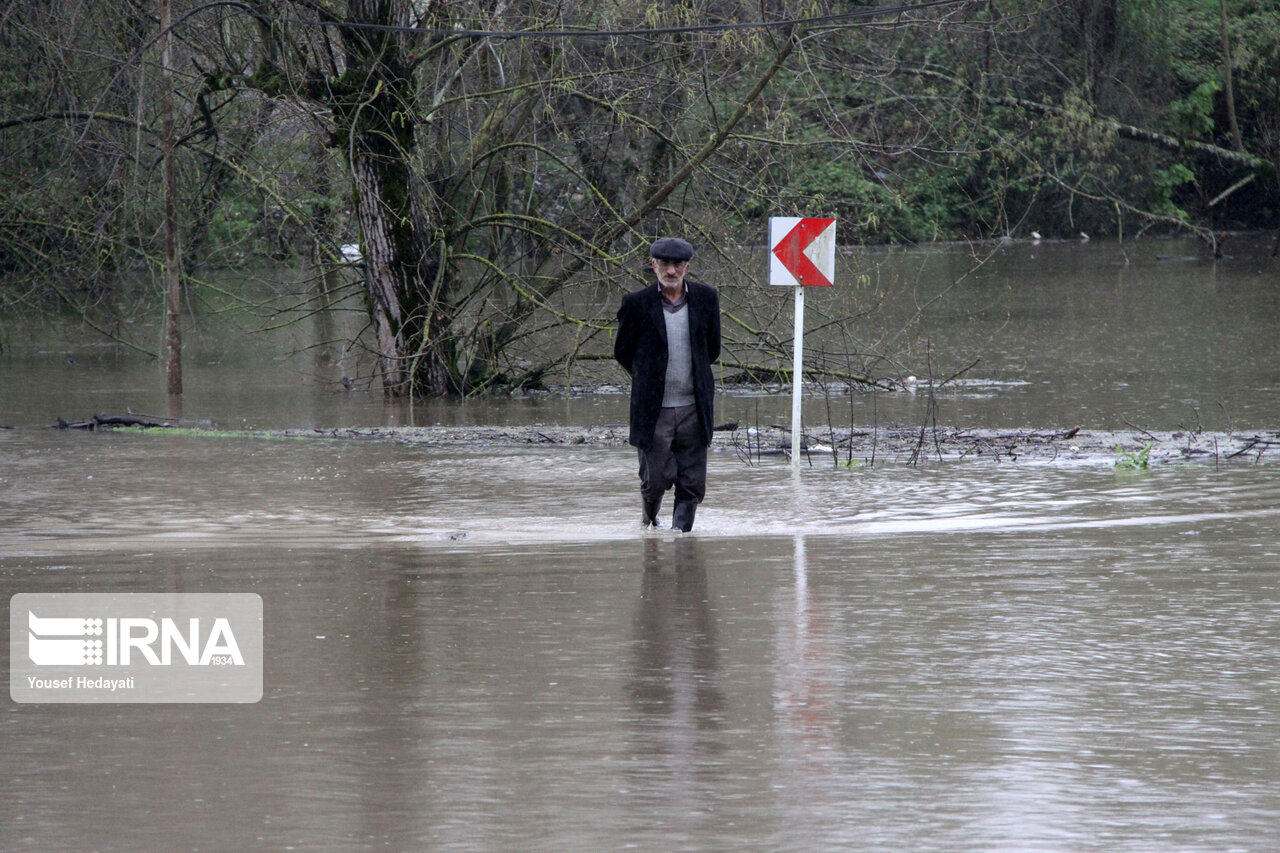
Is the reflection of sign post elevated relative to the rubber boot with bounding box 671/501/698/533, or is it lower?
elevated

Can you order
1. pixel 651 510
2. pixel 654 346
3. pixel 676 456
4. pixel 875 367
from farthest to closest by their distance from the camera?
pixel 875 367, pixel 651 510, pixel 676 456, pixel 654 346

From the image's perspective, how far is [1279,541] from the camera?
8281mm

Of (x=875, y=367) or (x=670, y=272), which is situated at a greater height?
(x=670, y=272)

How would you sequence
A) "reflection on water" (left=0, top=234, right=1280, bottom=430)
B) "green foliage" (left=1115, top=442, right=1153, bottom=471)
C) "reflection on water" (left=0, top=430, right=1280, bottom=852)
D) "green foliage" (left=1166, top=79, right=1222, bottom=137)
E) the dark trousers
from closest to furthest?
1. "reflection on water" (left=0, top=430, right=1280, bottom=852)
2. the dark trousers
3. "green foliage" (left=1115, top=442, right=1153, bottom=471)
4. "reflection on water" (left=0, top=234, right=1280, bottom=430)
5. "green foliage" (left=1166, top=79, right=1222, bottom=137)

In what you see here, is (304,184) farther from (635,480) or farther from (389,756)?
(389,756)

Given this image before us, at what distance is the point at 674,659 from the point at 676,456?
2874 millimetres

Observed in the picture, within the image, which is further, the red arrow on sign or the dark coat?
the red arrow on sign

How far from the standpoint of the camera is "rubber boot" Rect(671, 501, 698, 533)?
895cm

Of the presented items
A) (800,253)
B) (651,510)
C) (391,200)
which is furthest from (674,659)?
(391,200)

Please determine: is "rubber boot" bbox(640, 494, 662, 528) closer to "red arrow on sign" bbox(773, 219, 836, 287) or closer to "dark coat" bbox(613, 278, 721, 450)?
"dark coat" bbox(613, 278, 721, 450)

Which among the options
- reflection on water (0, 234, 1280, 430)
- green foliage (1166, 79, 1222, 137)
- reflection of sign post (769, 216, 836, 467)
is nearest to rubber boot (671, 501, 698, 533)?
reflection of sign post (769, 216, 836, 467)

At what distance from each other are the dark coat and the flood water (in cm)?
68

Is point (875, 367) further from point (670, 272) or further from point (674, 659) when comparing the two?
point (674, 659)

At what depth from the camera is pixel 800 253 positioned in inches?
468
